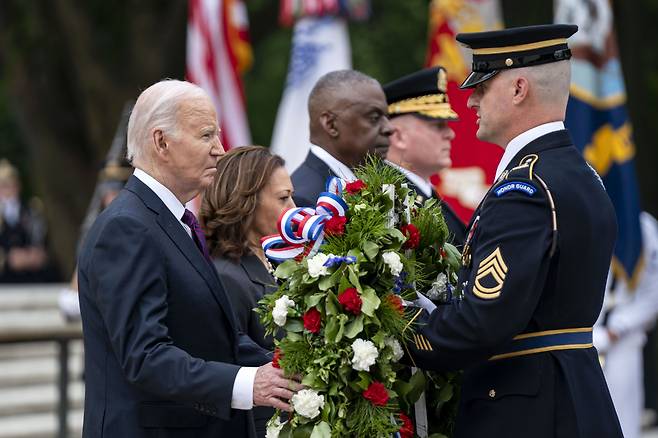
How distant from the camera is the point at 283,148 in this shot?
8.02 m

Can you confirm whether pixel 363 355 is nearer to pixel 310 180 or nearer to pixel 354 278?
pixel 354 278

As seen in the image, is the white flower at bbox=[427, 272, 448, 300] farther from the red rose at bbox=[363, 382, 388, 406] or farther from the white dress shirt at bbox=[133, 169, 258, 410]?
the white dress shirt at bbox=[133, 169, 258, 410]

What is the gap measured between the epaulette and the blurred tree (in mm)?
10181

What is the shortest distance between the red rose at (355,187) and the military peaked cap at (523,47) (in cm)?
46

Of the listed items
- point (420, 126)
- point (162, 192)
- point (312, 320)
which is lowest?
point (312, 320)

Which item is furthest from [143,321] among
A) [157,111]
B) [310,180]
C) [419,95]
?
[419,95]

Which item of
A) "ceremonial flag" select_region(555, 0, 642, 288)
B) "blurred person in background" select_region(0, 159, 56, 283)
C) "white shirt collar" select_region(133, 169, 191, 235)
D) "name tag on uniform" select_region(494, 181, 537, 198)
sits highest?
"white shirt collar" select_region(133, 169, 191, 235)

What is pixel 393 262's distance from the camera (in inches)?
135

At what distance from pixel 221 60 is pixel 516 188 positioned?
624 cm

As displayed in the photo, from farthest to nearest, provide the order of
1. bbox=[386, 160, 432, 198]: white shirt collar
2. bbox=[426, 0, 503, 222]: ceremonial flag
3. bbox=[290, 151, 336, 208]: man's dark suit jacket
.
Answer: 1. bbox=[426, 0, 503, 222]: ceremonial flag
2. bbox=[386, 160, 432, 198]: white shirt collar
3. bbox=[290, 151, 336, 208]: man's dark suit jacket

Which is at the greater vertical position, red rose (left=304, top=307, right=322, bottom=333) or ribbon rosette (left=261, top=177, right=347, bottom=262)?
ribbon rosette (left=261, top=177, right=347, bottom=262)

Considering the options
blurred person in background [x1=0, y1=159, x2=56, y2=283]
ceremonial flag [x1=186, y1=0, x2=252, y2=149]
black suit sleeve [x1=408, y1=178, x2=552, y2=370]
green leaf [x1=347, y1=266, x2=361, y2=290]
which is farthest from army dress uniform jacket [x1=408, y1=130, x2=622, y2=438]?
blurred person in background [x1=0, y1=159, x2=56, y2=283]

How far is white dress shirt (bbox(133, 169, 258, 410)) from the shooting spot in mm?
3350

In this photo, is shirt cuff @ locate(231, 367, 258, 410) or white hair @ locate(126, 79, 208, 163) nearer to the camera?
shirt cuff @ locate(231, 367, 258, 410)
